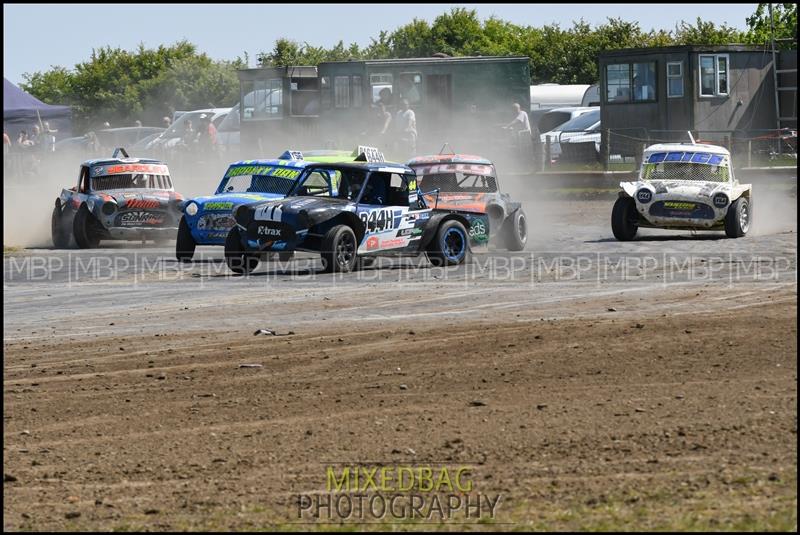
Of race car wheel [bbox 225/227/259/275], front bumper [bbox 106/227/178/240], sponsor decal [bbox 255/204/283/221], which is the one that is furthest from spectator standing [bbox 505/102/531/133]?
sponsor decal [bbox 255/204/283/221]

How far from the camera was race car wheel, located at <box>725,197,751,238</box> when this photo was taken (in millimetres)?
20406

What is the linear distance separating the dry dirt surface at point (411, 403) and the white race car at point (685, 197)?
5.32 metres

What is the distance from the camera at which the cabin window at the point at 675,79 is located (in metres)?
37.5

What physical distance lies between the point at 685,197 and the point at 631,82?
18.6 m

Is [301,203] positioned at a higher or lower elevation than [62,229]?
higher

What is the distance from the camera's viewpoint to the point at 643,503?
22.0ft

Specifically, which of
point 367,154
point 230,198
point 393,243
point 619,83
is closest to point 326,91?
point 619,83

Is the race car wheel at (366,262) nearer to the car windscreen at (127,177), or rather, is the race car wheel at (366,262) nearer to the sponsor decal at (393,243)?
the sponsor decal at (393,243)

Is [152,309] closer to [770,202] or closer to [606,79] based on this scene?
[770,202]

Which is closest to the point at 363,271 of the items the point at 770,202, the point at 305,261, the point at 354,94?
the point at 305,261

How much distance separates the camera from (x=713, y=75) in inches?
1490

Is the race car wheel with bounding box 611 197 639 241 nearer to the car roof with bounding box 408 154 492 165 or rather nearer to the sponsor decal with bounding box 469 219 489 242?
the car roof with bounding box 408 154 492 165

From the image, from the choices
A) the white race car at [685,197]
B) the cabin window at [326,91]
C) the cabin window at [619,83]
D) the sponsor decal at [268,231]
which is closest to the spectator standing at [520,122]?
the cabin window at [619,83]

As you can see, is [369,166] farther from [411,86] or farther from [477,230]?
[411,86]
